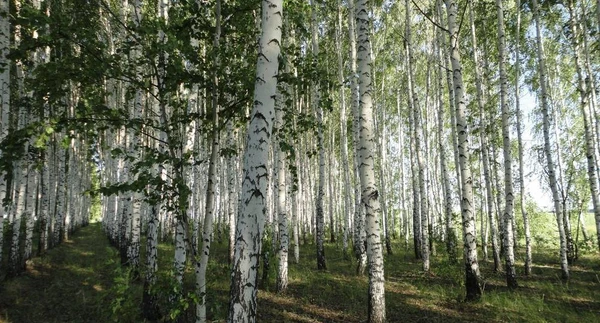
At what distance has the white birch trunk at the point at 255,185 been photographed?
10.5ft

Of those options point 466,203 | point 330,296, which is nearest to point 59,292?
point 330,296

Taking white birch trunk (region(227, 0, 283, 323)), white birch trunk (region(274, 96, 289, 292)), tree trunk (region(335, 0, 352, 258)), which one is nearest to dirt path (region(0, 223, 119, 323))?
white birch trunk (region(227, 0, 283, 323))

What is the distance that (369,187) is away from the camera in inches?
248

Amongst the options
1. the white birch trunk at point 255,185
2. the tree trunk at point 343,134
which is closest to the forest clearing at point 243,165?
the white birch trunk at point 255,185

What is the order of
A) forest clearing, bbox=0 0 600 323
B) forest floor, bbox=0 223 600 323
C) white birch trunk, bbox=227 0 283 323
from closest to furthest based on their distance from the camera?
white birch trunk, bbox=227 0 283 323 → forest clearing, bbox=0 0 600 323 → forest floor, bbox=0 223 600 323

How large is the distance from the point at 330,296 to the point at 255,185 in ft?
21.0

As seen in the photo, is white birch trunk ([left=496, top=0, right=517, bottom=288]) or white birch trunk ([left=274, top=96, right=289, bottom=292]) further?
white birch trunk ([left=496, top=0, right=517, bottom=288])

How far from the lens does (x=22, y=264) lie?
10703 millimetres

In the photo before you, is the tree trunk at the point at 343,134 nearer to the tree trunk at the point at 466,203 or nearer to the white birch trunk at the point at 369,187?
the tree trunk at the point at 466,203

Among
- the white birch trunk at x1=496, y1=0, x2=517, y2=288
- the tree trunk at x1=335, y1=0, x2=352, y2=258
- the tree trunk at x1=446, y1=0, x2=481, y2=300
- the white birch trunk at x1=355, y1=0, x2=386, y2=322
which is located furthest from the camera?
the tree trunk at x1=335, y1=0, x2=352, y2=258

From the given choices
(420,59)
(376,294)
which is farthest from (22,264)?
(420,59)

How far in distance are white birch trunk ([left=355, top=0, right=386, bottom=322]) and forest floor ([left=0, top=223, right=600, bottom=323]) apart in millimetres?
1039

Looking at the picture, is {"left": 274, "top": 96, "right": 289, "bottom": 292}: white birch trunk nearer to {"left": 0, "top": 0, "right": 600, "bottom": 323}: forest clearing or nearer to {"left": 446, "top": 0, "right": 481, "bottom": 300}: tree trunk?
{"left": 0, "top": 0, "right": 600, "bottom": 323}: forest clearing

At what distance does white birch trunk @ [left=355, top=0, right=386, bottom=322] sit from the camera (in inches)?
239
